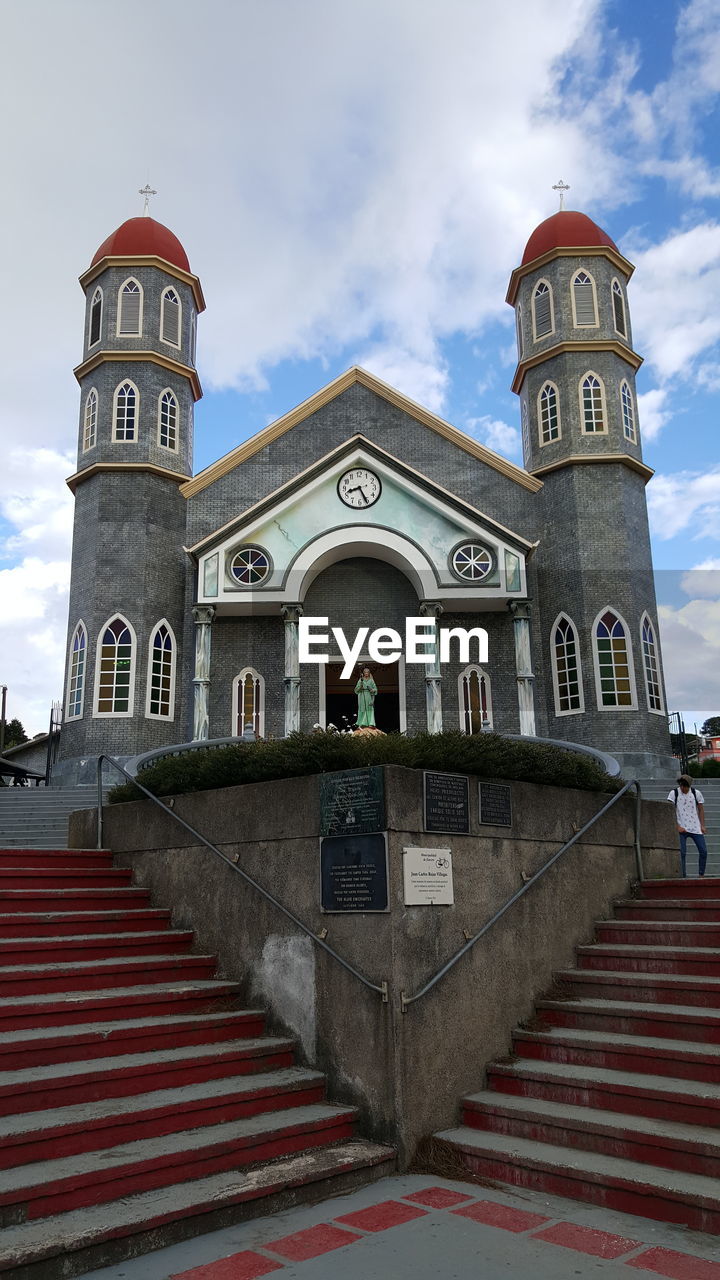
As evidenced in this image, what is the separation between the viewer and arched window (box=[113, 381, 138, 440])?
974 inches

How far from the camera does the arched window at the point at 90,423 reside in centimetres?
2512

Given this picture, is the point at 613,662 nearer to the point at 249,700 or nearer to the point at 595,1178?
the point at 249,700

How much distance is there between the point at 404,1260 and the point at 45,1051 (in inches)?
113

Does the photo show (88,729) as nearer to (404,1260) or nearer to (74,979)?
(74,979)

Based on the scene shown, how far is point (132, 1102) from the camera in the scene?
620cm

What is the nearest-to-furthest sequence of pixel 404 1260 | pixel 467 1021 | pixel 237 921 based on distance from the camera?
pixel 404 1260 → pixel 467 1021 → pixel 237 921

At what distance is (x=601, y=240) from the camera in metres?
26.3

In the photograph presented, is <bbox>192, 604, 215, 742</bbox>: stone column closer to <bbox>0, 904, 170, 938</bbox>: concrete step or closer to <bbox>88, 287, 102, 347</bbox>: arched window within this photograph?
<bbox>88, 287, 102, 347</bbox>: arched window

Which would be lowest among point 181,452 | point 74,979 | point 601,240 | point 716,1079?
point 716,1079

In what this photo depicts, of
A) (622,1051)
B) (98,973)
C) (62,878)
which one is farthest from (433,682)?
(622,1051)

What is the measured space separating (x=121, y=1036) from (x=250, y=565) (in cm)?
1614

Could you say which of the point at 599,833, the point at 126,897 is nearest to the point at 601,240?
the point at 599,833

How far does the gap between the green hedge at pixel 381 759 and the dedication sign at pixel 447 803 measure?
33 cm

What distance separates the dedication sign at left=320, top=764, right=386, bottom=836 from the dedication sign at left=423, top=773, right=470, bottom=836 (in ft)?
1.56
